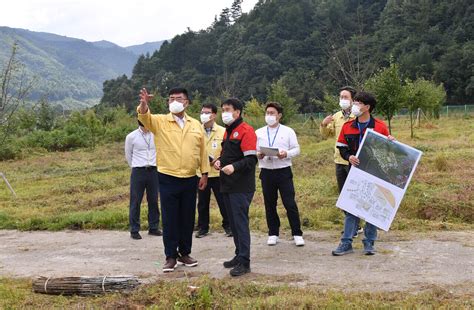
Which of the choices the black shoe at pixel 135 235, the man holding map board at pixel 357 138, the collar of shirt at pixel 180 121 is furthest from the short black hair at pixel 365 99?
the black shoe at pixel 135 235

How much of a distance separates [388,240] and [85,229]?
16.0 feet

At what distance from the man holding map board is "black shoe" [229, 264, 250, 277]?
1170mm

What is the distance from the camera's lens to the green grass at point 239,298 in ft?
13.8

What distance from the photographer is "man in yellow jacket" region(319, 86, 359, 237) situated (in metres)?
6.43

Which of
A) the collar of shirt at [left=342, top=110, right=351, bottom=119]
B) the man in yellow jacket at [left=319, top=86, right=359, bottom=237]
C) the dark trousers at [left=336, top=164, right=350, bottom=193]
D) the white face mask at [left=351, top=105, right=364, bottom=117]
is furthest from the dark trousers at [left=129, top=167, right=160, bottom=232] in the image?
the white face mask at [left=351, top=105, right=364, bottom=117]

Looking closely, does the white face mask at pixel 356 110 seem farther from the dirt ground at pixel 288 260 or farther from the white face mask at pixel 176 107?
the white face mask at pixel 176 107

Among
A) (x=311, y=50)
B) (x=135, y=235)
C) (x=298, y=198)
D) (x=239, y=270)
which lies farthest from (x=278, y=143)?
(x=311, y=50)

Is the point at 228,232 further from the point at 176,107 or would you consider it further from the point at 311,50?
the point at 311,50

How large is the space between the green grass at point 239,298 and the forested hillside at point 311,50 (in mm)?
39749

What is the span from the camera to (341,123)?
22.5 ft

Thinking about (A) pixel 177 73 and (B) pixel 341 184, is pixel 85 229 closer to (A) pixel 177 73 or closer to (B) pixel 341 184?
(B) pixel 341 184

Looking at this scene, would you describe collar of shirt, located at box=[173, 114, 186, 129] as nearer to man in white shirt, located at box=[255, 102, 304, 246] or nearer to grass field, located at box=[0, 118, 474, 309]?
man in white shirt, located at box=[255, 102, 304, 246]

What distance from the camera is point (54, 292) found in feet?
16.5

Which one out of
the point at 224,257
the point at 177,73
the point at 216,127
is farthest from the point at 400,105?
the point at 177,73
